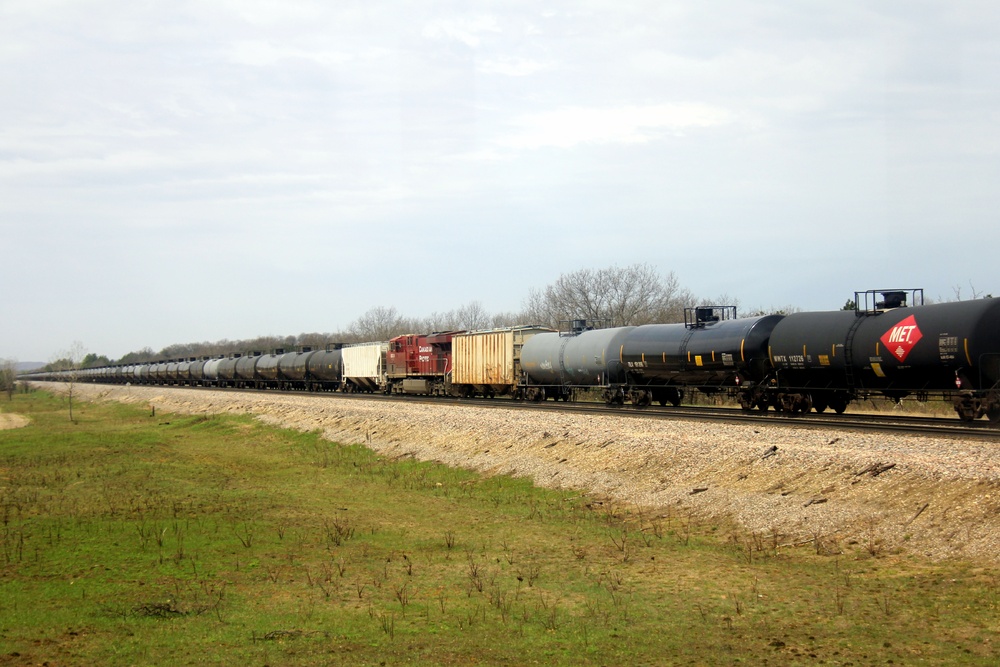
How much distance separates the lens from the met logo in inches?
931

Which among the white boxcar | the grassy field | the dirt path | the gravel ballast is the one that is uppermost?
the white boxcar

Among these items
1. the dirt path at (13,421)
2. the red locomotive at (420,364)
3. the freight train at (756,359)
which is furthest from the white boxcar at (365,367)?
the dirt path at (13,421)

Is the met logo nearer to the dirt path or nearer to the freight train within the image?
the freight train

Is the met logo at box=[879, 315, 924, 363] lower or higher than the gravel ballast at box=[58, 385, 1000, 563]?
higher

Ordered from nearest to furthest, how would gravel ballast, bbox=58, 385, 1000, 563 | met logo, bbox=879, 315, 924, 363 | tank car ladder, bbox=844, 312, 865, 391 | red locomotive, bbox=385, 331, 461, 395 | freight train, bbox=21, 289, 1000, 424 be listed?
gravel ballast, bbox=58, 385, 1000, 563
freight train, bbox=21, 289, 1000, 424
met logo, bbox=879, 315, 924, 363
tank car ladder, bbox=844, 312, 865, 391
red locomotive, bbox=385, 331, 461, 395

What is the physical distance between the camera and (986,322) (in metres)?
22.2

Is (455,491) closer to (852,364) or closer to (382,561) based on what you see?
(382,561)

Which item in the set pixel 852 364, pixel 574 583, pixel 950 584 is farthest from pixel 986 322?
pixel 574 583

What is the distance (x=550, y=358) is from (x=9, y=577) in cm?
3074

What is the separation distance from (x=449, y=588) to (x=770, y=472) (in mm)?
8125

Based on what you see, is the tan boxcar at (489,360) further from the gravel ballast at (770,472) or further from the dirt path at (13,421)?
the dirt path at (13,421)

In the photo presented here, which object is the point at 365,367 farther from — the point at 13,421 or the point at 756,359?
the point at 756,359

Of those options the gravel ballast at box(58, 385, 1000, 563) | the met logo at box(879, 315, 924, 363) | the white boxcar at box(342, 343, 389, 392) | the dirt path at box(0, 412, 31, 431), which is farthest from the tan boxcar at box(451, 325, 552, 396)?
the dirt path at box(0, 412, 31, 431)

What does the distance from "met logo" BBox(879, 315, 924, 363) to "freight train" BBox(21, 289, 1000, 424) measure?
3cm
